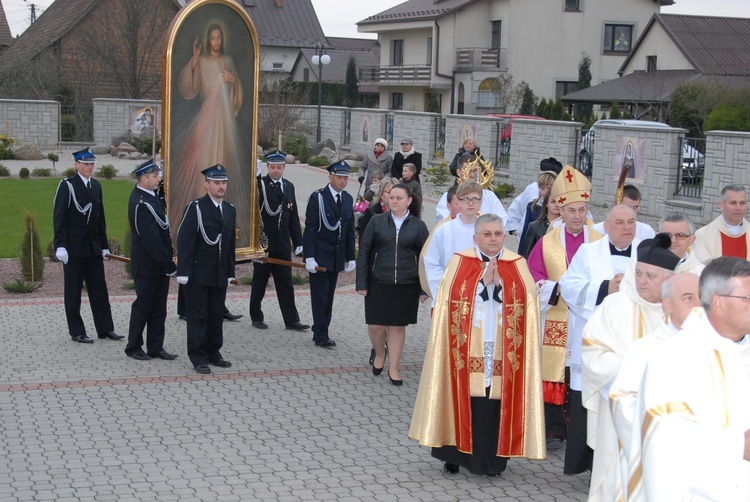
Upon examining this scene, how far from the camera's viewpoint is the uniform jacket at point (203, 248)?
367 inches

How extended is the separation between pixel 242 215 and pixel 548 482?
22.0 feet

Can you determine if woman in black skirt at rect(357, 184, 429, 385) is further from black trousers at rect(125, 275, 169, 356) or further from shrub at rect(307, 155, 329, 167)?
shrub at rect(307, 155, 329, 167)

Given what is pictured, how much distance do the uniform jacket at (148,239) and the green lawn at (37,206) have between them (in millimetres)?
6509

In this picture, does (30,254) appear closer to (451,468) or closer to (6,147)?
(451,468)

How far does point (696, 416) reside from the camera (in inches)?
148

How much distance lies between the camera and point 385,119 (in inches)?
1369

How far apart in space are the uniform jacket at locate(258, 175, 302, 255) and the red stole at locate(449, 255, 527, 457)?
466 centimetres

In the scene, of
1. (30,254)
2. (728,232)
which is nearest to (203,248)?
(728,232)

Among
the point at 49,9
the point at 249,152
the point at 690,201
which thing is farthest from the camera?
the point at 49,9

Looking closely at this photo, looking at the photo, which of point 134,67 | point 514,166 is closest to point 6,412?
point 514,166

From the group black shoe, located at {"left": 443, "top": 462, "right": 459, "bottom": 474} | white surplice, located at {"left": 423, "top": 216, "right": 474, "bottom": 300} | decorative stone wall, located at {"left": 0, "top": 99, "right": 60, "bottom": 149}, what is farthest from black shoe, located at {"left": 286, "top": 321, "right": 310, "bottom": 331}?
decorative stone wall, located at {"left": 0, "top": 99, "right": 60, "bottom": 149}

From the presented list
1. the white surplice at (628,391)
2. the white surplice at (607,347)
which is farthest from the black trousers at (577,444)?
the white surplice at (628,391)

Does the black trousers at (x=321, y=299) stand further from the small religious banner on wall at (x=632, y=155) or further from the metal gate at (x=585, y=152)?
the metal gate at (x=585, y=152)

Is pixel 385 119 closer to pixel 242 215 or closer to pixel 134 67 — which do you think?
pixel 134 67
